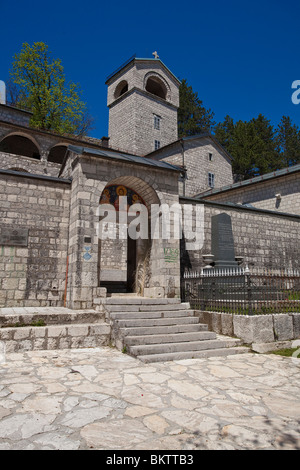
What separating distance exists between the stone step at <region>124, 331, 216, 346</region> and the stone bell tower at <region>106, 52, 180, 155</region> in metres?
25.2

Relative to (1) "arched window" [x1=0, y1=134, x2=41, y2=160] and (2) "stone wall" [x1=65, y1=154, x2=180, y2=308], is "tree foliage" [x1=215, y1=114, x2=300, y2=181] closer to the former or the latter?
(1) "arched window" [x1=0, y1=134, x2=41, y2=160]

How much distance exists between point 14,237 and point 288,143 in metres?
41.9

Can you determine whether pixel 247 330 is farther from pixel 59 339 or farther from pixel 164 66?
pixel 164 66

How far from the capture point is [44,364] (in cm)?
518

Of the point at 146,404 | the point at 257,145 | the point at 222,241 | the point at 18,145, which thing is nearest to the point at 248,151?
the point at 257,145

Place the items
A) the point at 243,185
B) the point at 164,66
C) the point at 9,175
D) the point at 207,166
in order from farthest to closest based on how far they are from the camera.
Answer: the point at 164,66 → the point at 207,166 → the point at 243,185 → the point at 9,175

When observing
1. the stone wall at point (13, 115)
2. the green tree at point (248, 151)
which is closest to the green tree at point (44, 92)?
the stone wall at point (13, 115)

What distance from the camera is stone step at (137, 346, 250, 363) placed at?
5543mm

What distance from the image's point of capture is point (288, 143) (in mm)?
41531

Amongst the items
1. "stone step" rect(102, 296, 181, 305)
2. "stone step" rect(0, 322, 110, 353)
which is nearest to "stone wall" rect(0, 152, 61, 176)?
"stone step" rect(102, 296, 181, 305)

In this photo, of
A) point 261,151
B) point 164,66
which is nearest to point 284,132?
point 261,151

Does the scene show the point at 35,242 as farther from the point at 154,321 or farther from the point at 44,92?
the point at 44,92

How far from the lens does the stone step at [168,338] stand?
6.10 m

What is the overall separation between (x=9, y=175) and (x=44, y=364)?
5.27 meters
